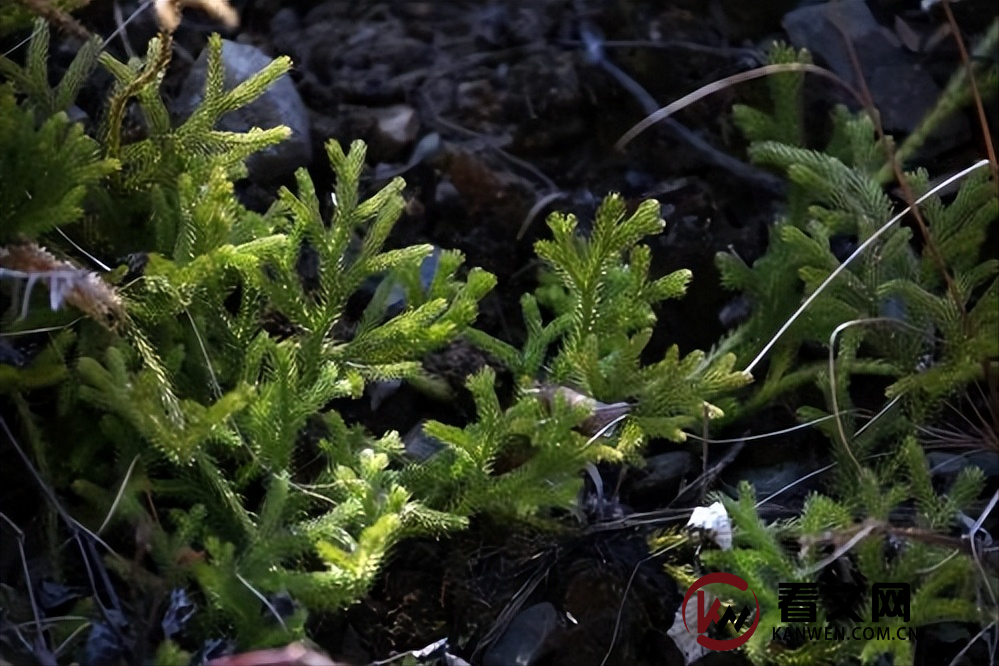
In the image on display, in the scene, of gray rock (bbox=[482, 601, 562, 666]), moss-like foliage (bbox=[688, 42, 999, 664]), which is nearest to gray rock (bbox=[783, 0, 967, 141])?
moss-like foliage (bbox=[688, 42, 999, 664])

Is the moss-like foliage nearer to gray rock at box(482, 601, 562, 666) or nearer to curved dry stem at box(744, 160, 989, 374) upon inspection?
curved dry stem at box(744, 160, 989, 374)

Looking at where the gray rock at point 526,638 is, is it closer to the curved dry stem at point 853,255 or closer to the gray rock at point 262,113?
the curved dry stem at point 853,255

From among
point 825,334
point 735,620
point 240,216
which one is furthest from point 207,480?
point 825,334

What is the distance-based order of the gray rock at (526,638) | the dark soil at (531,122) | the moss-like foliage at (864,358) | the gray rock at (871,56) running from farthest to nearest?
the gray rock at (871,56) → the dark soil at (531,122) → the gray rock at (526,638) → the moss-like foliage at (864,358)

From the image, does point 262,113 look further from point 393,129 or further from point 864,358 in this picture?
point 864,358

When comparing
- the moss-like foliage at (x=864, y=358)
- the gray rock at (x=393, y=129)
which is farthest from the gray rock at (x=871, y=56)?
the gray rock at (x=393, y=129)
